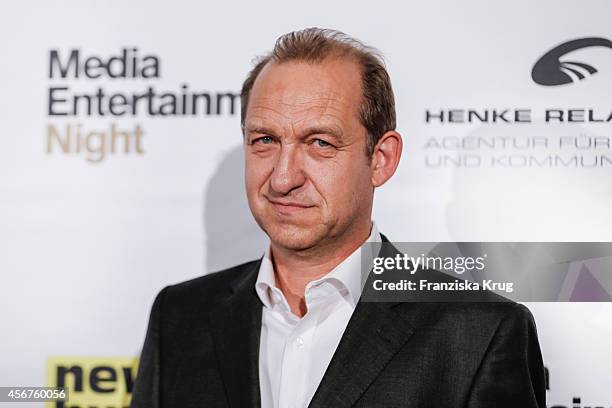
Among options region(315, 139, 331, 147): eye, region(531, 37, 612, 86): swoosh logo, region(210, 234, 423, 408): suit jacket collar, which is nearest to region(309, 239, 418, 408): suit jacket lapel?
region(210, 234, 423, 408): suit jacket collar

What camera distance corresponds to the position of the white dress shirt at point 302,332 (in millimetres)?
1708

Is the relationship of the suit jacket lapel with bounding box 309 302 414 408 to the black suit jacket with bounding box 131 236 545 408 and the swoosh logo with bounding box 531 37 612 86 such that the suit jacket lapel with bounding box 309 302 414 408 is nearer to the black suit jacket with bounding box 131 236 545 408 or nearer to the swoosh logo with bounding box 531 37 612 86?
the black suit jacket with bounding box 131 236 545 408

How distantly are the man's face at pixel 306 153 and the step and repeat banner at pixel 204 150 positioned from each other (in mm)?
454

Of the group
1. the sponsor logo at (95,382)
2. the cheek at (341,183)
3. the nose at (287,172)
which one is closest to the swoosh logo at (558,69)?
the cheek at (341,183)

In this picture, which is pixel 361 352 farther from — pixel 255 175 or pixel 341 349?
pixel 255 175

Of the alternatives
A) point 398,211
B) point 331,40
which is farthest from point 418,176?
point 331,40

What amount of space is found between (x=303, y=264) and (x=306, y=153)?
9.8 inches

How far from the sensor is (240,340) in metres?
1.77

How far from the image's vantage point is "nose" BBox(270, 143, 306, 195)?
5.60 feet

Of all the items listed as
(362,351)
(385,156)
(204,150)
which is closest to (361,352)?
(362,351)

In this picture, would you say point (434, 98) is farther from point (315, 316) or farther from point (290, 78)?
point (315, 316)

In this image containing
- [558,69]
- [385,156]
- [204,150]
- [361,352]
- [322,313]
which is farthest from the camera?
[204,150]

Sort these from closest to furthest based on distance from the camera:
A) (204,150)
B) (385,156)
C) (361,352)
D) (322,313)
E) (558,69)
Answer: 1. (361,352)
2. (322,313)
3. (385,156)
4. (558,69)
5. (204,150)

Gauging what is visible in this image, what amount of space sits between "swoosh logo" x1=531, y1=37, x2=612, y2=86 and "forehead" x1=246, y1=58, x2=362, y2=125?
24.3 inches
